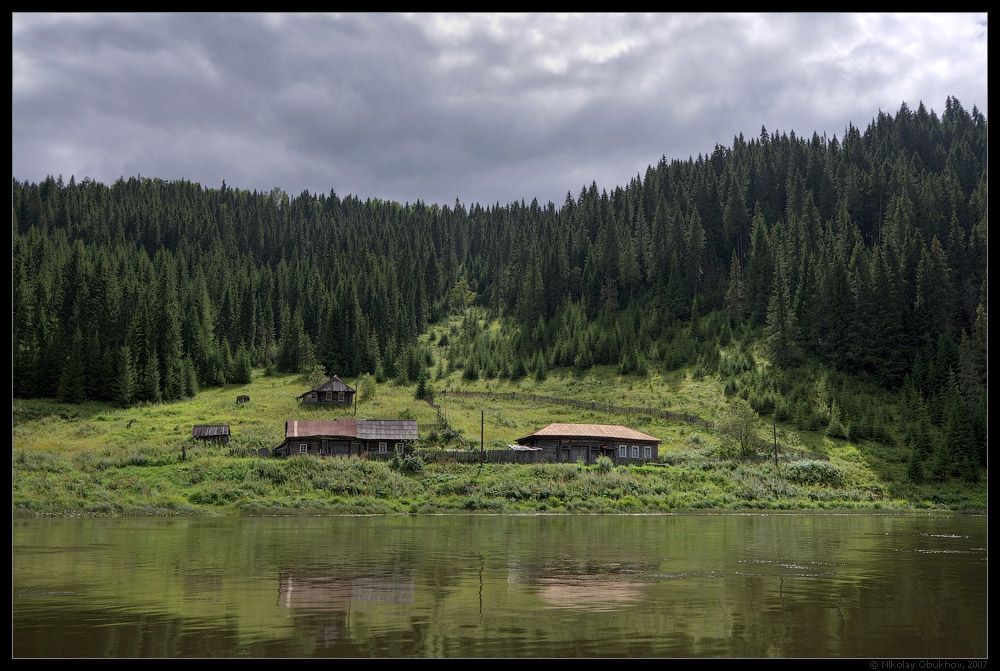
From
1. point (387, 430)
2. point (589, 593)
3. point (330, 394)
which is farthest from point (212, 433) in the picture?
point (589, 593)

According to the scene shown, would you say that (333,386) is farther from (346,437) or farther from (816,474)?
(816,474)

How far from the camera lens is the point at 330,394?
104375 millimetres

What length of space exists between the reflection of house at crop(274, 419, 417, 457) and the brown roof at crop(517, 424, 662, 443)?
13205mm

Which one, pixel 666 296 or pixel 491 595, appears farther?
pixel 666 296

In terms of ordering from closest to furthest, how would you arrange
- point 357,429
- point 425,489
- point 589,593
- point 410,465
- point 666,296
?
point 589,593 → point 425,489 → point 410,465 → point 357,429 → point 666,296

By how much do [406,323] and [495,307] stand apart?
27686 mm

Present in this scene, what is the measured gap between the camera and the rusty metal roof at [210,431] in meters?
75.2

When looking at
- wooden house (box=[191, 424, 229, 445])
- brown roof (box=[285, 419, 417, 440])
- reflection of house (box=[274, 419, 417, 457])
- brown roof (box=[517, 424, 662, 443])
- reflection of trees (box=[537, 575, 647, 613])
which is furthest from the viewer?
brown roof (box=[517, 424, 662, 443])

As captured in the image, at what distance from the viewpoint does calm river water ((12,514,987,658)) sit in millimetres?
13930

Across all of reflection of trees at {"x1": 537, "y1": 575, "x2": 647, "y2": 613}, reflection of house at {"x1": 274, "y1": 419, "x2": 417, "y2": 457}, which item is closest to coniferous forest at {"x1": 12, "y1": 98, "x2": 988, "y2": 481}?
reflection of house at {"x1": 274, "y1": 419, "x2": 417, "y2": 457}

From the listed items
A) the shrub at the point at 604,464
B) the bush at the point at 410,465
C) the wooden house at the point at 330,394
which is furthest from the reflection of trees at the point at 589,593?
the wooden house at the point at 330,394

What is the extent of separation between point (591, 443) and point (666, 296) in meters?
66.6

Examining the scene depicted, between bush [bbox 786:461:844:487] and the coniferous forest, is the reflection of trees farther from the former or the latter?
the coniferous forest
